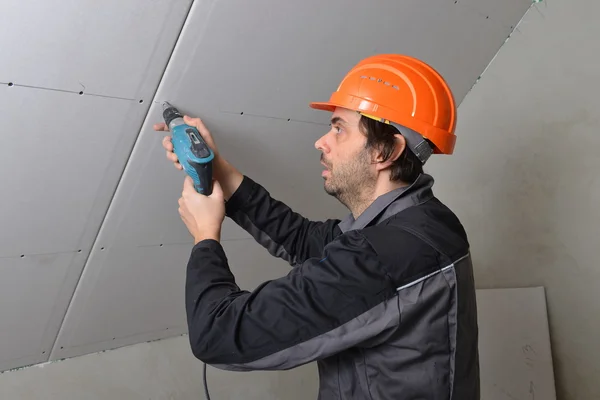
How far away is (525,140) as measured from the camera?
192 centimetres

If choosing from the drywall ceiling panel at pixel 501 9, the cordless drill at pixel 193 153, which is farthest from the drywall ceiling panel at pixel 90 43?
the drywall ceiling panel at pixel 501 9

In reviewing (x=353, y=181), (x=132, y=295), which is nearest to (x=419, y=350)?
(x=353, y=181)

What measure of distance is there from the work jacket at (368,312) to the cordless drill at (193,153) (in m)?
0.16

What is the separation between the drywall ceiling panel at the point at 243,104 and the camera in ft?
4.02

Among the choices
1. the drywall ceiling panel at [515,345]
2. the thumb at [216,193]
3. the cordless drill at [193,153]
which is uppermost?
the cordless drill at [193,153]

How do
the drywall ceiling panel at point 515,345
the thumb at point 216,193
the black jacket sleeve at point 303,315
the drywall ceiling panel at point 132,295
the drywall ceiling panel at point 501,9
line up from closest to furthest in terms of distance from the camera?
1. the black jacket sleeve at point 303,315
2. the thumb at point 216,193
3. the drywall ceiling panel at point 132,295
4. the drywall ceiling panel at point 501,9
5. the drywall ceiling panel at point 515,345

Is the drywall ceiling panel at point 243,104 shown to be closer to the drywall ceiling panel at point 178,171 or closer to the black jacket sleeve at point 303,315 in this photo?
the drywall ceiling panel at point 178,171

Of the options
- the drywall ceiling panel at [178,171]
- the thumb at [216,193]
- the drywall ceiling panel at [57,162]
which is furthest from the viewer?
the drywall ceiling panel at [178,171]

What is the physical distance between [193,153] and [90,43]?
0.31m

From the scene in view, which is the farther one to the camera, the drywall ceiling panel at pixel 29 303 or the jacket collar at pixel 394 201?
the drywall ceiling panel at pixel 29 303

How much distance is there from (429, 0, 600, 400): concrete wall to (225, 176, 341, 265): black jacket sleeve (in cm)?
91

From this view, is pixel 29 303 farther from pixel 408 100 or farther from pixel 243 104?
pixel 408 100

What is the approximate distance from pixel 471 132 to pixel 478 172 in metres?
0.17

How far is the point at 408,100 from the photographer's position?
1166 millimetres
